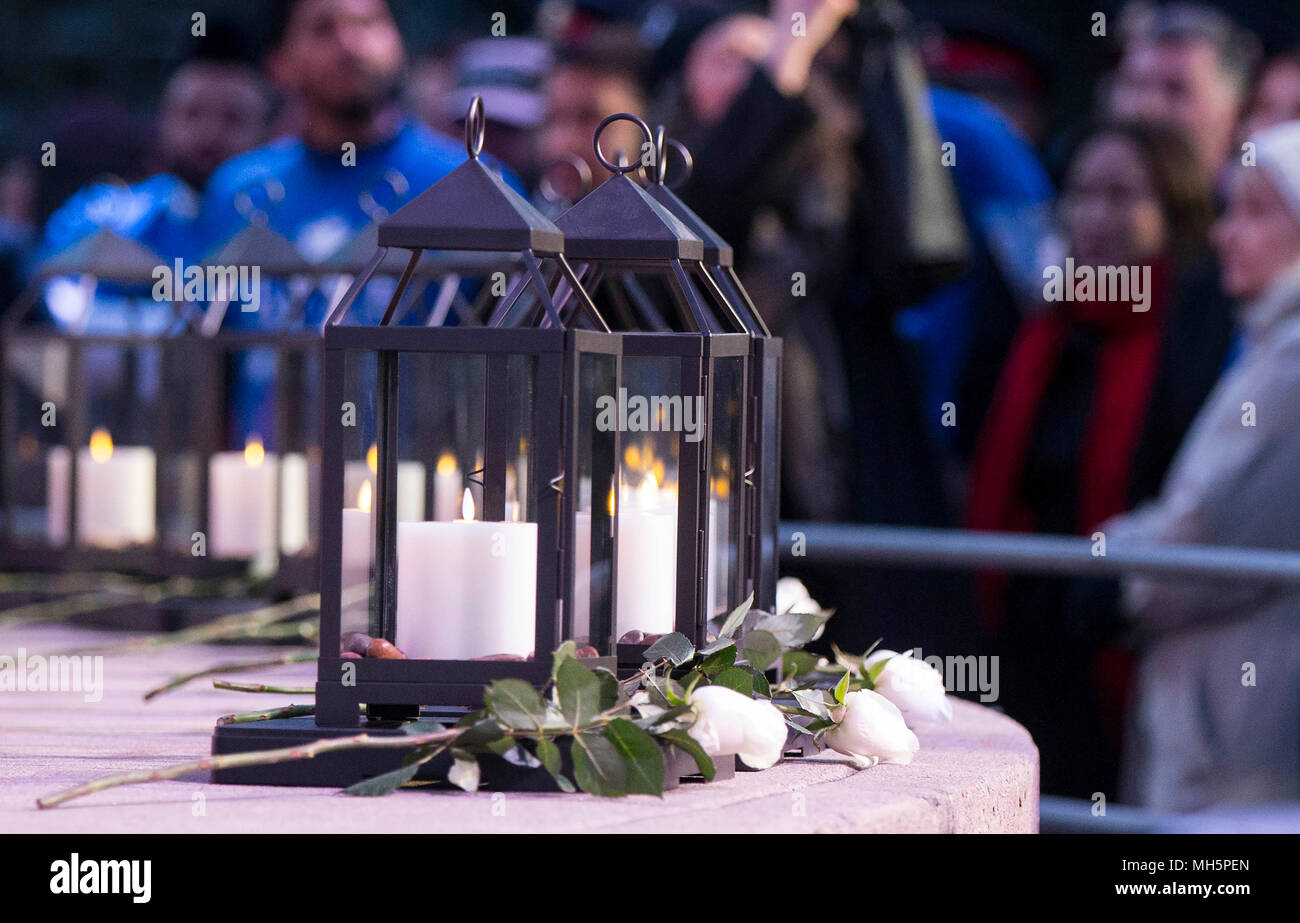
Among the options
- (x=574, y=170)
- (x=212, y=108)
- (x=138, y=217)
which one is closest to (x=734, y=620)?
(x=574, y=170)

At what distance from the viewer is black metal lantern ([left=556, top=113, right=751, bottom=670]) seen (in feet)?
3.69

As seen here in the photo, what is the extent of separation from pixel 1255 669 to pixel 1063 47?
3.32 meters

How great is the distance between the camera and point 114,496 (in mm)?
2082

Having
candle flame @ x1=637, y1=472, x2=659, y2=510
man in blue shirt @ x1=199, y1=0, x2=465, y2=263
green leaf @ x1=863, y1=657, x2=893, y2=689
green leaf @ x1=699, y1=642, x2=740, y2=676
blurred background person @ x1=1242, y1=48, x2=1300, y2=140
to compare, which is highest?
blurred background person @ x1=1242, y1=48, x2=1300, y2=140

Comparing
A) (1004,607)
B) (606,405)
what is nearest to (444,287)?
(606,405)

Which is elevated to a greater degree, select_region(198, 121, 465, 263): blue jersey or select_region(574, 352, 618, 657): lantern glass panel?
select_region(198, 121, 465, 263): blue jersey

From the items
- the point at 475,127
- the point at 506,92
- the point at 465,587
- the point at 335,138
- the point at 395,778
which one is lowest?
the point at 395,778

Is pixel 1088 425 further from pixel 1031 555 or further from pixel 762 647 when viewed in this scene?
pixel 762 647

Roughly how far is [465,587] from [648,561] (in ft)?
0.47

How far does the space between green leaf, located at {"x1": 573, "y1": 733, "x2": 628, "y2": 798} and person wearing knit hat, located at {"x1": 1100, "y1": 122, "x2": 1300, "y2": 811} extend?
1467 millimetres

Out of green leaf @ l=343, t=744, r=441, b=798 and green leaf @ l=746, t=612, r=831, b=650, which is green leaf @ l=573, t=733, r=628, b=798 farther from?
green leaf @ l=746, t=612, r=831, b=650

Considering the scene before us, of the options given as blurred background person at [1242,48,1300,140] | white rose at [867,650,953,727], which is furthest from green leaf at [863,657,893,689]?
blurred background person at [1242,48,1300,140]

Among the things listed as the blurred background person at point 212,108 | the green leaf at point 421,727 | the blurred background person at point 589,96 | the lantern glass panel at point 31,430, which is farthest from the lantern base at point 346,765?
the blurred background person at point 212,108

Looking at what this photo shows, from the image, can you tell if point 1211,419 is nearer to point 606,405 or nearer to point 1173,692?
point 1173,692
